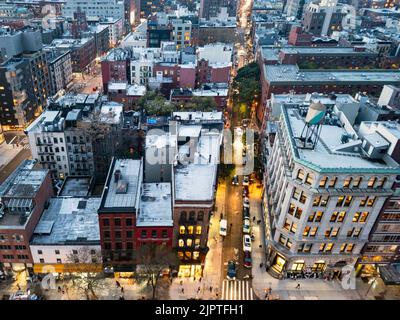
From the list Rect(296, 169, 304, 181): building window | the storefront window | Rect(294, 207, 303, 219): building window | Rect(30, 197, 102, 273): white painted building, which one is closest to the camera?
Rect(296, 169, 304, 181): building window

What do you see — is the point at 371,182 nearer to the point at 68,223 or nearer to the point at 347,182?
the point at 347,182

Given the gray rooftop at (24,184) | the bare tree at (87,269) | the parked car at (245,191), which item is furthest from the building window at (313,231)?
the gray rooftop at (24,184)

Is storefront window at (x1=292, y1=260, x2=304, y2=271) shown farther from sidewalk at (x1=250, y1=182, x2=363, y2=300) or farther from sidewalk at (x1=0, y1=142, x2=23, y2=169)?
sidewalk at (x1=0, y1=142, x2=23, y2=169)

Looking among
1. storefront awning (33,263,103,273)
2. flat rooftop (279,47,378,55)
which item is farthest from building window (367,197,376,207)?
flat rooftop (279,47,378,55)

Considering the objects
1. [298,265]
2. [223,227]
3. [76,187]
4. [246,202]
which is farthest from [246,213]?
[76,187]

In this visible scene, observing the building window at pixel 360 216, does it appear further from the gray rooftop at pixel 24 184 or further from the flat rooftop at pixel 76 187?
the gray rooftop at pixel 24 184

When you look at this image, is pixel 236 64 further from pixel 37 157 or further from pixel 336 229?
pixel 336 229

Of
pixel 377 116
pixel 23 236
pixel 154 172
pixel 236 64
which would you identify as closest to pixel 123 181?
pixel 154 172
